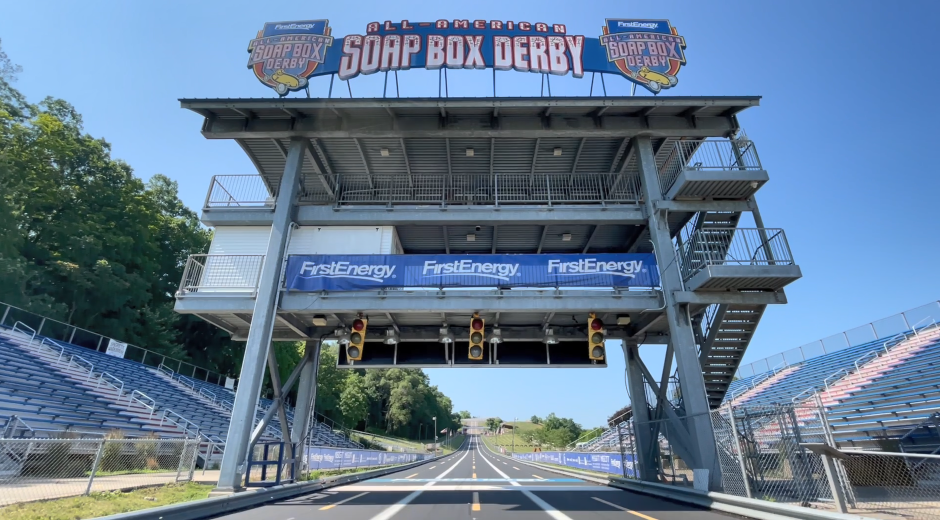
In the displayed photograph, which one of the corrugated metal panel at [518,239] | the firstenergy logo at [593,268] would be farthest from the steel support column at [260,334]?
the firstenergy logo at [593,268]

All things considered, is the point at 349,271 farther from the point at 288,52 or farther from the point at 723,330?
the point at 723,330

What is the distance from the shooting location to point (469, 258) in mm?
12516

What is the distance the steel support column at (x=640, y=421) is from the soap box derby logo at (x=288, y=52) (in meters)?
14.6

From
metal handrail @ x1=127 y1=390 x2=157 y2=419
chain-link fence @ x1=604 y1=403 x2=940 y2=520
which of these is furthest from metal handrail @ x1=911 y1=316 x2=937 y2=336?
metal handrail @ x1=127 y1=390 x2=157 y2=419

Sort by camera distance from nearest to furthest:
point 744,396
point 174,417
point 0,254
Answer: point 174,417
point 0,254
point 744,396

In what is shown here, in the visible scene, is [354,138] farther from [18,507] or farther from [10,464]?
[10,464]

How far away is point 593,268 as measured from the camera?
12.3 m

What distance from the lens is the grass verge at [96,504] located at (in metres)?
6.46

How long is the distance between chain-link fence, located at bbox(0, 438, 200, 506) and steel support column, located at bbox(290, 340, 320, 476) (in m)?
2.96

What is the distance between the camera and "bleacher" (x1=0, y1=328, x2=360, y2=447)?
51.3ft

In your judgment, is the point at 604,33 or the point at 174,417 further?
the point at 174,417

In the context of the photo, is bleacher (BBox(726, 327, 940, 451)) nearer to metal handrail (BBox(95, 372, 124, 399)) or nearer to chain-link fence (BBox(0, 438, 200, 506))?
chain-link fence (BBox(0, 438, 200, 506))

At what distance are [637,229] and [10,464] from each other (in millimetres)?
19549

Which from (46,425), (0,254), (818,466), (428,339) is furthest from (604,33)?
(0,254)
